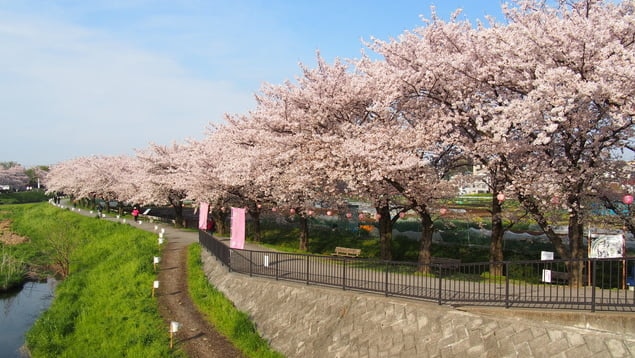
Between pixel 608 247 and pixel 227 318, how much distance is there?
11940 mm

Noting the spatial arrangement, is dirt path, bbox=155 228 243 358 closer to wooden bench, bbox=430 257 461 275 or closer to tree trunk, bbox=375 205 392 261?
wooden bench, bbox=430 257 461 275

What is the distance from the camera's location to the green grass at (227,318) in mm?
13906

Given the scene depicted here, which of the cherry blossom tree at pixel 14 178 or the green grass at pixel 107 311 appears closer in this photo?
the green grass at pixel 107 311

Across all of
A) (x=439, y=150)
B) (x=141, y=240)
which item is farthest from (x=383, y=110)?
(x=141, y=240)

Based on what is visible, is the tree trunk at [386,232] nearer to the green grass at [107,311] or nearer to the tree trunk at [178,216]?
the green grass at [107,311]

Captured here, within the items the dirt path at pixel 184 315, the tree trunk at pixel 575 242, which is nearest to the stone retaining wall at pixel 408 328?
the dirt path at pixel 184 315

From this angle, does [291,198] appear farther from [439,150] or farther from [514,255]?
[514,255]

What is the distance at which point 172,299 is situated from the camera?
18938 millimetres

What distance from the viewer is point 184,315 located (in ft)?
55.9

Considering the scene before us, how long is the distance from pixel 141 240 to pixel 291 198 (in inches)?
483

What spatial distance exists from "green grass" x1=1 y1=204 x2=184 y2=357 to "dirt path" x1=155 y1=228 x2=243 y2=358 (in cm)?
46

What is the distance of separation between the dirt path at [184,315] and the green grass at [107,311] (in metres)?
0.46

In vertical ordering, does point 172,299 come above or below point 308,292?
below

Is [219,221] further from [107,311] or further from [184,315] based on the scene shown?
[184,315]
